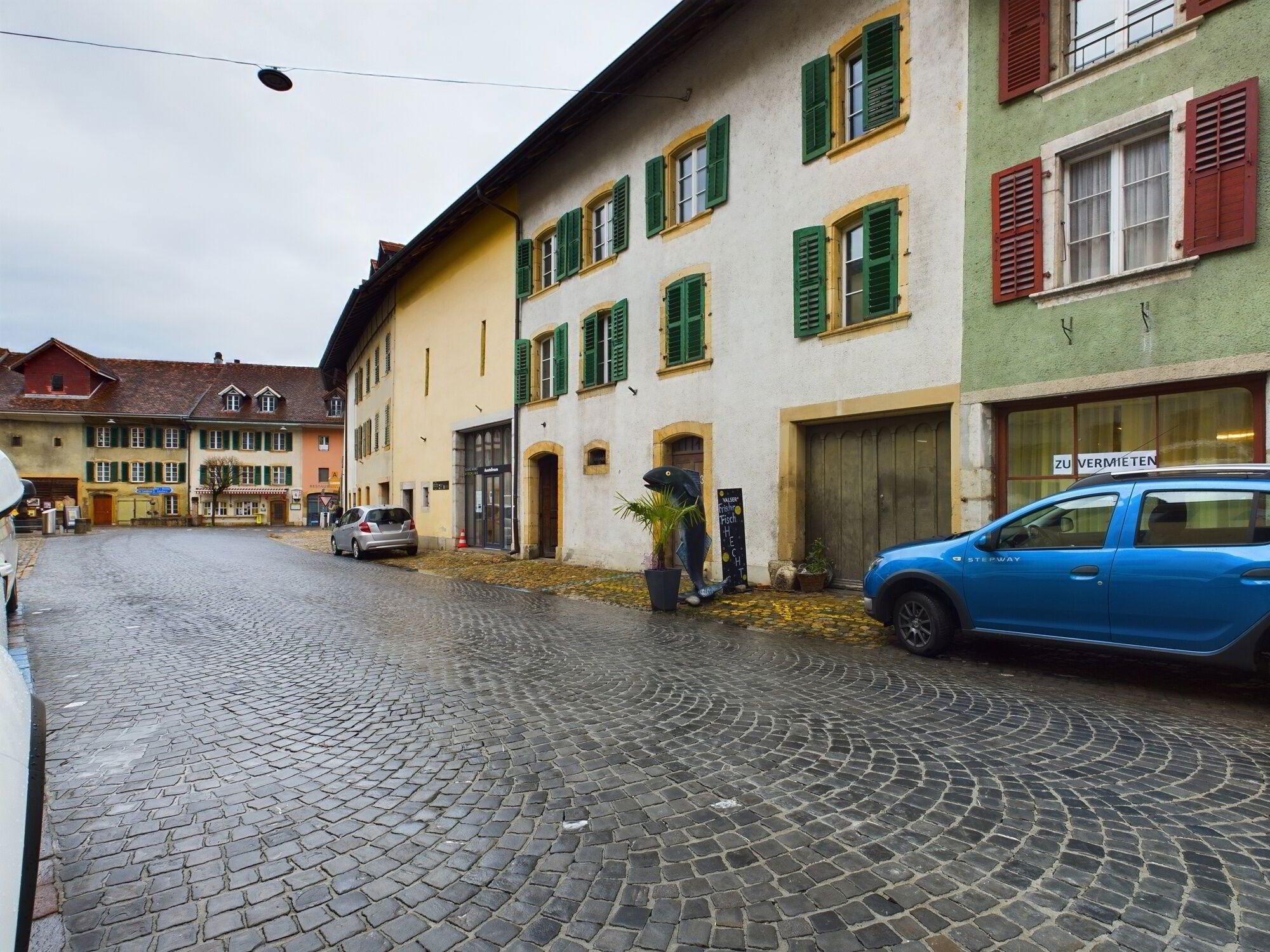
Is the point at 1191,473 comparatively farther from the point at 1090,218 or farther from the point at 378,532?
the point at 378,532

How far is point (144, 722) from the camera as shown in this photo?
486cm

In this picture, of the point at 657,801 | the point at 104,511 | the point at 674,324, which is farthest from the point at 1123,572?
the point at 104,511

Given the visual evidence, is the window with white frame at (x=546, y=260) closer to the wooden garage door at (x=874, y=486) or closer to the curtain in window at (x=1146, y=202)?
the wooden garage door at (x=874, y=486)

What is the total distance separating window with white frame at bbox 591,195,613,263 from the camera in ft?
52.6

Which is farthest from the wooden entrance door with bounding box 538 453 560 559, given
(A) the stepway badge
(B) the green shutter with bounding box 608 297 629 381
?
(A) the stepway badge

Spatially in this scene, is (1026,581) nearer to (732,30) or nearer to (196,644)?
(196,644)

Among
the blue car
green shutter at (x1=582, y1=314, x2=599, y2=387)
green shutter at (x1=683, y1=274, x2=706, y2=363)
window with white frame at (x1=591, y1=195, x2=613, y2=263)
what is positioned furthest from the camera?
green shutter at (x1=582, y1=314, x2=599, y2=387)

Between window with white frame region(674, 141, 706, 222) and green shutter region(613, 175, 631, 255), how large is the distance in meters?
1.34

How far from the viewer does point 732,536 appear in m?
11.3

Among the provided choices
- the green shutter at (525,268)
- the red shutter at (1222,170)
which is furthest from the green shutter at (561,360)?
the red shutter at (1222,170)

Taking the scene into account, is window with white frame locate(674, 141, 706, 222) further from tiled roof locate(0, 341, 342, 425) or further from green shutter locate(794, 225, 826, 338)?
tiled roof locate(0, 341, 342, 425)

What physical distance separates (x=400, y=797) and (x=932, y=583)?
5.12 meters

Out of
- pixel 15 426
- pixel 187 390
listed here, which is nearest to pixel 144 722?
pixel 15 426

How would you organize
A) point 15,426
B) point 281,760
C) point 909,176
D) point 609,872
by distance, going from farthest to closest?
point 15,426, point 909,176, point 281,760, point 609,872
